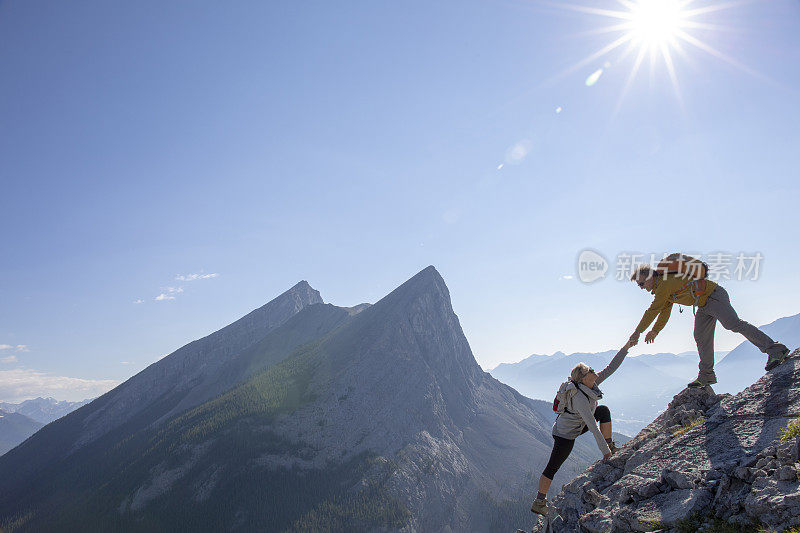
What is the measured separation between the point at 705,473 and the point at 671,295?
5150 mm

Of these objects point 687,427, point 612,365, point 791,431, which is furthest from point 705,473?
point 612,365

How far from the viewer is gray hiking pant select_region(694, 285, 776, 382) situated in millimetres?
10711

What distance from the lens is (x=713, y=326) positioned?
38.1 feet

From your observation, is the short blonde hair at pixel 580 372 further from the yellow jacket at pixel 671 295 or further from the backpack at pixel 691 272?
the backpack at pixel 691 272

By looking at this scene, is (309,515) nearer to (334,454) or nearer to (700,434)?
(334,454)

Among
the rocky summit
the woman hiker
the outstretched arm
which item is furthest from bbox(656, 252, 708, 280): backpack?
the woman hiker

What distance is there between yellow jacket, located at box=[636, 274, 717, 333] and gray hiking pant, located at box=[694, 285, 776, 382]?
28cm

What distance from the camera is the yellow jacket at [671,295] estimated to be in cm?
1077

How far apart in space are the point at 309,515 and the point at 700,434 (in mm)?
188709

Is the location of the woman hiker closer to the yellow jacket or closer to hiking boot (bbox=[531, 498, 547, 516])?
hiking boot (bbox=[531, 498, 547, 516])

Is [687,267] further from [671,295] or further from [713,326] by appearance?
[713,326]

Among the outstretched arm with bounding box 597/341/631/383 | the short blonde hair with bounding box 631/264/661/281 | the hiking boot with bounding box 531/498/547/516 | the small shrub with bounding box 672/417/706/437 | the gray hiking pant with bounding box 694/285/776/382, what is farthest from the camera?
the short blonde hair with bounding box 631/264/661/281

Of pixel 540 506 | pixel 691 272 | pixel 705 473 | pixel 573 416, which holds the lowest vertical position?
pixel 540 506

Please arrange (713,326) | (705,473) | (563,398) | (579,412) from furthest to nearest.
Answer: (713,326) < (563,398) < (579,412) < (705,473)
